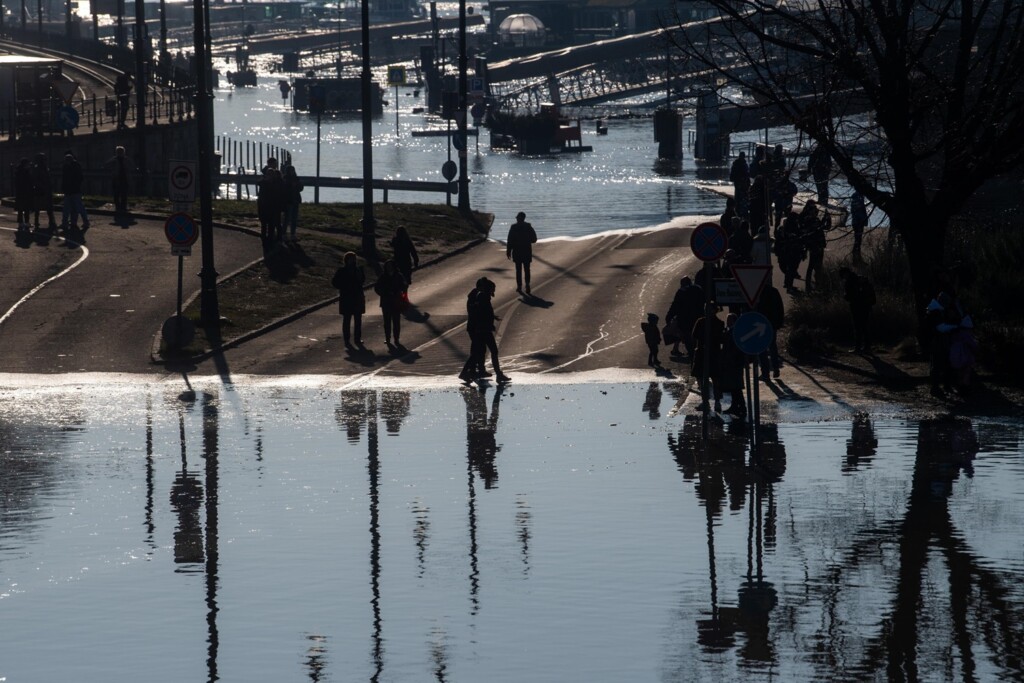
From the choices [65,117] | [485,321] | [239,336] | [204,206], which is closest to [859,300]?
[485,321]

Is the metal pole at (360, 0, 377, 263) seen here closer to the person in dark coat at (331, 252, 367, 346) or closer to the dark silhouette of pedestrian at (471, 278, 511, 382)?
the person in dark coat at (331, 252, 367, 346)

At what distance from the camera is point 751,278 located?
19469mm

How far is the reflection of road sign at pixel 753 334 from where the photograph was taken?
738 inches

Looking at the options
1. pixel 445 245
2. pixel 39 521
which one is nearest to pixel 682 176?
pixel 445 245

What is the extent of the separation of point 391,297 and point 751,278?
9774 millimetres

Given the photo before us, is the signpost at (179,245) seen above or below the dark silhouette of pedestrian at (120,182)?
below

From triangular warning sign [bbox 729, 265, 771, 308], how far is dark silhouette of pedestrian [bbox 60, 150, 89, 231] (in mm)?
20160

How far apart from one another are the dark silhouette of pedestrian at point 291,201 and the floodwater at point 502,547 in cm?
1423

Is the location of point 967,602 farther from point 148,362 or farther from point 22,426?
point 148,362

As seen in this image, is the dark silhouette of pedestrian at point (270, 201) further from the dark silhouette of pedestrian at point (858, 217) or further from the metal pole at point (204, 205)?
the dark silhouette of pedestrian at point (858, 217)

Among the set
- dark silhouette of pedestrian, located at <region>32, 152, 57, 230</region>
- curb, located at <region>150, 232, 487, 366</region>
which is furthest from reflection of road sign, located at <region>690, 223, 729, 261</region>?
dark silhouette of pedestrian, located at <region>32, 152, 57, 230</region>

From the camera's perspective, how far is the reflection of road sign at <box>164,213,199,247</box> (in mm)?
26969

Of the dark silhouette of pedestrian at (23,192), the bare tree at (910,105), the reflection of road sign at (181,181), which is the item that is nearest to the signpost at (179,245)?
the reflection of road sign at (181,181)

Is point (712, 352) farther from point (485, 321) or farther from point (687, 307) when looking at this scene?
point (485, 321)
